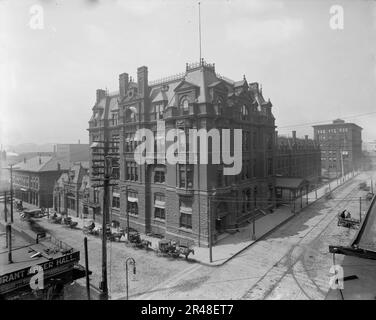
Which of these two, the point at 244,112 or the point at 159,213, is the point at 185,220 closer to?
the point at 159,213

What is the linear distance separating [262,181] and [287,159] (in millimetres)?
18884

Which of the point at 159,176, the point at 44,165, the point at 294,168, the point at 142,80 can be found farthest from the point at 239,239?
the point at 44,165

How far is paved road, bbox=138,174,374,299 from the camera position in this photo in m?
17.0

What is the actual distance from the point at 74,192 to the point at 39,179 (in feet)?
44.3

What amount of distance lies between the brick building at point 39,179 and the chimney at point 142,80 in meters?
31.0

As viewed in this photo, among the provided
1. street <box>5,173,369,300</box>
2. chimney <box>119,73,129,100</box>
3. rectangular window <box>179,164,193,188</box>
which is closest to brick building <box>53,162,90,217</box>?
street <box>5,173,369,300</box>

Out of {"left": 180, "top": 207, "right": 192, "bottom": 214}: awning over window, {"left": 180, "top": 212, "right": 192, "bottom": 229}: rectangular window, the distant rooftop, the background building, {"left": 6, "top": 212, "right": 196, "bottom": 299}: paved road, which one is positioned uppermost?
the background building

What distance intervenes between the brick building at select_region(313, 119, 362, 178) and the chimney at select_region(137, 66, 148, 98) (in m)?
78.6

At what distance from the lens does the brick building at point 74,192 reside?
40219 mm

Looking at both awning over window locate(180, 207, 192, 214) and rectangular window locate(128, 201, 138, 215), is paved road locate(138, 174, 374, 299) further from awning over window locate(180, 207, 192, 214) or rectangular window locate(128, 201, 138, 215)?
rectangular window locate(128, 201, 138, 215)

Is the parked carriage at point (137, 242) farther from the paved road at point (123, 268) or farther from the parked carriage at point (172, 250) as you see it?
the parked carriage at point (172, 250)

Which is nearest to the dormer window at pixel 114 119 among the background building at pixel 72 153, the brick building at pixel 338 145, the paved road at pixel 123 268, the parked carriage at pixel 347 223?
the paved road at pixel 123 268

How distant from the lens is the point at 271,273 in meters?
19.7
